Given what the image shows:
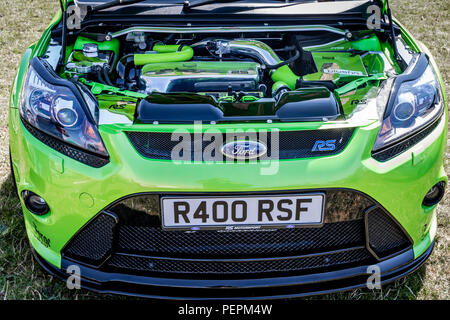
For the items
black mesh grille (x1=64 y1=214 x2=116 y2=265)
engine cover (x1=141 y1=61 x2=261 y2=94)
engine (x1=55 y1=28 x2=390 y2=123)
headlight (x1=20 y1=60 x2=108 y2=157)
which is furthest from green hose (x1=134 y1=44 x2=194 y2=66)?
black mesh grille (x1=64 y1=214 x2=116 y2=265)

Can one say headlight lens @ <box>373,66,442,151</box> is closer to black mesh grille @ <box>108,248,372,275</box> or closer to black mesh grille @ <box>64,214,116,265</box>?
black mesh grille @ <box>108,248,372,275</box>

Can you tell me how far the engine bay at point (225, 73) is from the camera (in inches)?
79.9

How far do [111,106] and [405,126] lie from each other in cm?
114

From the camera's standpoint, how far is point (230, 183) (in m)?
1.84

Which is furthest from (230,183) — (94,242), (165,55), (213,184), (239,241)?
(165,55)

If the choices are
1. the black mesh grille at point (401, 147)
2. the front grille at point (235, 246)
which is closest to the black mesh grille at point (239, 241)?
the front grille at point (235, 246)

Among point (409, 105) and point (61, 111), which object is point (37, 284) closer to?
point (61, 111)

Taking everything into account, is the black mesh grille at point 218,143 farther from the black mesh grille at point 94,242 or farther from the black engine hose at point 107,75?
the black engine hose at point 107,75

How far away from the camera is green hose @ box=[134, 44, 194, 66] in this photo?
2684mm
